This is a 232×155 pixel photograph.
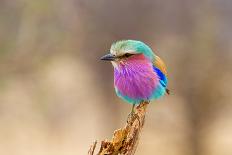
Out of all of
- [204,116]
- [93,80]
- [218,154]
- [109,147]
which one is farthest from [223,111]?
[109,147]

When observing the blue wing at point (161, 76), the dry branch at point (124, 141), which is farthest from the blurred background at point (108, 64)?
the dry branch at point (124, 141)

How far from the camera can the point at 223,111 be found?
447 inches

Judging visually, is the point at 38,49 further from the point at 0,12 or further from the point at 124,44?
the point at 124,44

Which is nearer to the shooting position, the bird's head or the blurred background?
the bird's head

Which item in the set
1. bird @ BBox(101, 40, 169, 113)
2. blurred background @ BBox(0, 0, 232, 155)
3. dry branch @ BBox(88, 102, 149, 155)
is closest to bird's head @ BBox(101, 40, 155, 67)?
bird @ BBox(101, 40, 169, 113)

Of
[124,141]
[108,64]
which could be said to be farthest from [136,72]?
[108,64]

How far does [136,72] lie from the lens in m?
3.93

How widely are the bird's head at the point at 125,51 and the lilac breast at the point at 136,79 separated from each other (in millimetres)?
25

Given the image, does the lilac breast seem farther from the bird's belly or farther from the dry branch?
the dry branch

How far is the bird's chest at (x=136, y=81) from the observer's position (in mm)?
3881

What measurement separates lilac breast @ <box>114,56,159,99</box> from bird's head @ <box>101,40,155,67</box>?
0.02 meters

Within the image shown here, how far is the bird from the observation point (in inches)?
149

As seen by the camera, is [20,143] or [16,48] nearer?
[16,48]

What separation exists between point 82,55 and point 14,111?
171cm
